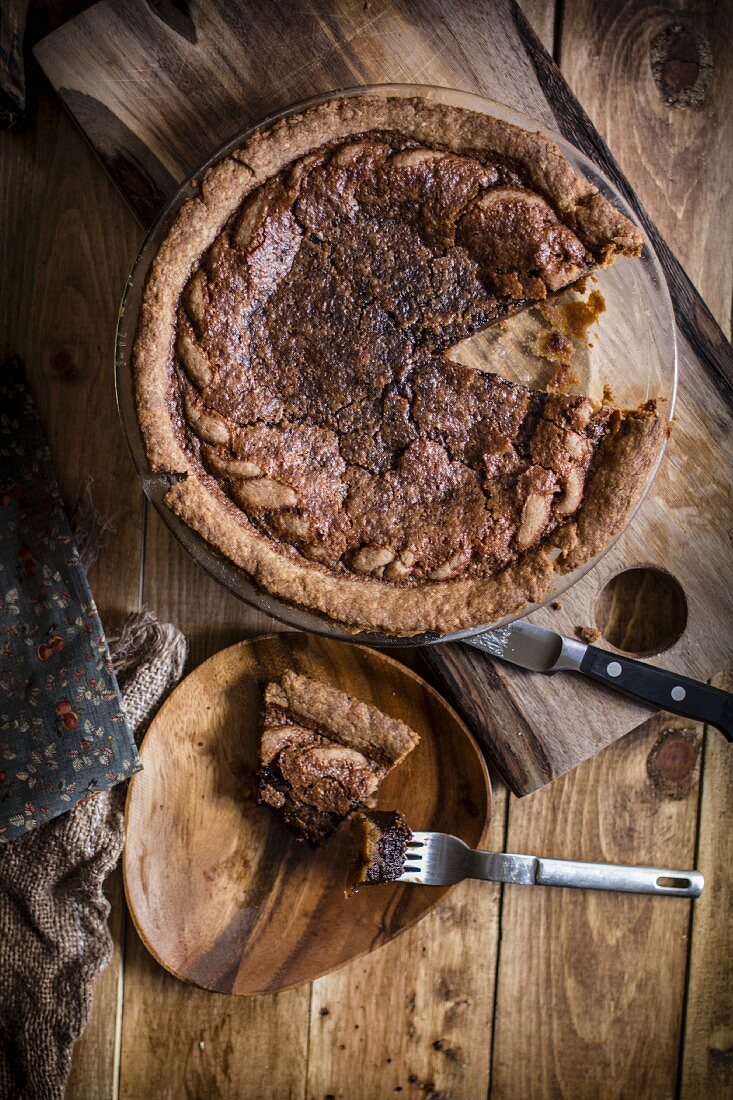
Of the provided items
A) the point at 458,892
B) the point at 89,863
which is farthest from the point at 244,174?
the point at 458,892

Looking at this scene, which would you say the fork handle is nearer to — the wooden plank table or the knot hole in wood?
the wooden plank table

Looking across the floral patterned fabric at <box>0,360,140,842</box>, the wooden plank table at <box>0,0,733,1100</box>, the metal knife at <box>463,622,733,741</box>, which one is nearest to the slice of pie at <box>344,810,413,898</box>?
the wooden plank table at <box>0,0,733,1100</box>

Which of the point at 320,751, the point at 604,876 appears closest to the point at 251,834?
the point at 320,751

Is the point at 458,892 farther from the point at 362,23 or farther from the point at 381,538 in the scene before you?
the point at 362,23

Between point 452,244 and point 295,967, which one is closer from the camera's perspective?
point 452,244

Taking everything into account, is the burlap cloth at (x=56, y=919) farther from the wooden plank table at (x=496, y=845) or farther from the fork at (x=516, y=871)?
the fork at (x=516, y=871)

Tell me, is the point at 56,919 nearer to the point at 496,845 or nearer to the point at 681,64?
the point at 496,845
